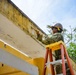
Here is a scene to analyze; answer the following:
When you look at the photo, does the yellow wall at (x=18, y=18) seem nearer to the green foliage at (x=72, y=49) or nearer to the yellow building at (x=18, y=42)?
the yellow building at (x=18, y=42)

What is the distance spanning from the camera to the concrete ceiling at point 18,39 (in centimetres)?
303

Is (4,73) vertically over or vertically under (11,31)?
under

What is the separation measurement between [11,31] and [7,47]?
500 millimetres

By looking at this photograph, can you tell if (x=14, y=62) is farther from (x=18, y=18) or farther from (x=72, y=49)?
(x=72, y=49)

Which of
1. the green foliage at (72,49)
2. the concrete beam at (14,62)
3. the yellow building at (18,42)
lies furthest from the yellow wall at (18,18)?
the green foliage at (72,49)

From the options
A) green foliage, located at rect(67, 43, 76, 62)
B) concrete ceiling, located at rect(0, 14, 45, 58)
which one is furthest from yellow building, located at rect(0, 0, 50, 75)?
green foliage, located at rect(67, 43, 76, 62)

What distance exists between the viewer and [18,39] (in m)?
3.47

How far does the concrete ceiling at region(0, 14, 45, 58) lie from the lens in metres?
3.03

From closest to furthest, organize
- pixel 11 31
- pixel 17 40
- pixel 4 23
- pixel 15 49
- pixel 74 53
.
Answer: pixel 4 23 → pixel 11 31 → pixel 17 40 → pixel 15 49 → pixel 74 53

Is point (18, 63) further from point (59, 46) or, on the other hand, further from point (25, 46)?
point (25, 46)

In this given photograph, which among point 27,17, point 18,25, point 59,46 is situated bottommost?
point 59,46

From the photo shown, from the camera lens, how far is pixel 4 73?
332 cm

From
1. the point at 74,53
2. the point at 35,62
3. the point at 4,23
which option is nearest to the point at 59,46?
the point at 35,62

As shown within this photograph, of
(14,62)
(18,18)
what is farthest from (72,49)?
(14,62)
